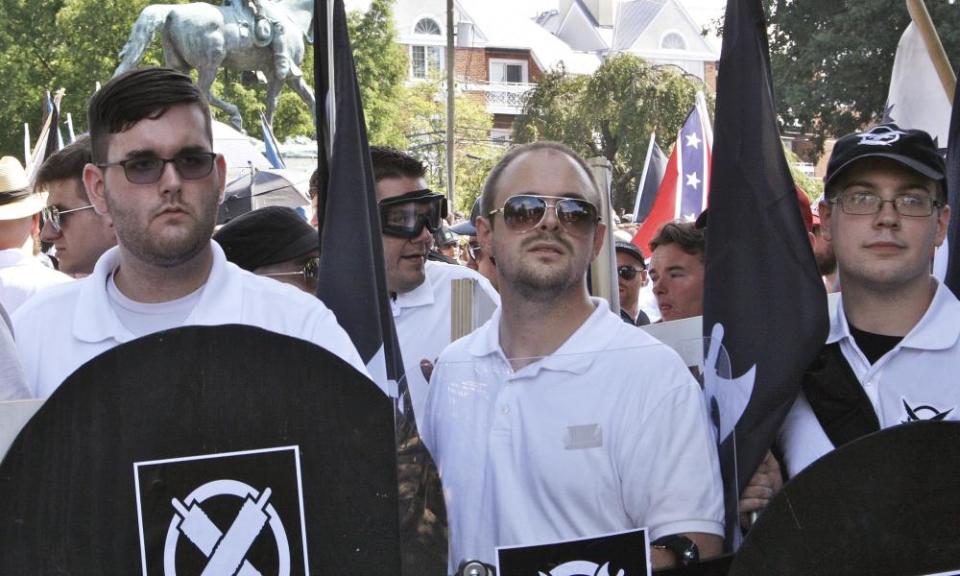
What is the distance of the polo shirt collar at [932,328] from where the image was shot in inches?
117

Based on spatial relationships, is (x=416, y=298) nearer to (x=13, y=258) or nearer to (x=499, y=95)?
(x=13, y=258)

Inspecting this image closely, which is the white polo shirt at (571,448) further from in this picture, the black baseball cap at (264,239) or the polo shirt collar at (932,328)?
the black baseball cap at (264,239)

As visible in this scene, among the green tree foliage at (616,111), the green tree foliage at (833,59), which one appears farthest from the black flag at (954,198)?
the green tree foliage at (616,111)

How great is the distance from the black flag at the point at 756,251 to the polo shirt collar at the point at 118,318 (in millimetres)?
1119

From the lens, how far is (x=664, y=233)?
5.02m

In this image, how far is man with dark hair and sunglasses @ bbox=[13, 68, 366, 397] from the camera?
2.91 meters

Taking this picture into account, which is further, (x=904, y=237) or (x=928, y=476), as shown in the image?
(x=904, y=237)

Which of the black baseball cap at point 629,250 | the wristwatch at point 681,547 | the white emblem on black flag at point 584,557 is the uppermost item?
the black baseball cap at point 629,250

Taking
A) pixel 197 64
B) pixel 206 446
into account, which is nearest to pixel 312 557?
pixel 206 446

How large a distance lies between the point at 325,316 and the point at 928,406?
4.27ft

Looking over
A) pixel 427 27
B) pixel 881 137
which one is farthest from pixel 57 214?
pixel 427 27

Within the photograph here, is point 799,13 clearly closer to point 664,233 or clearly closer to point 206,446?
point 664,233

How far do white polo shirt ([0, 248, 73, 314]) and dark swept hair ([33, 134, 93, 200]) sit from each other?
1.46 ft

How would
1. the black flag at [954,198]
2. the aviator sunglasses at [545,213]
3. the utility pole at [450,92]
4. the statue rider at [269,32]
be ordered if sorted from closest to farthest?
the aviator sunglasses at [545,213] < the black flag at [954,198] < the statue rider at [269,32] < the utility pole at [450,92]
